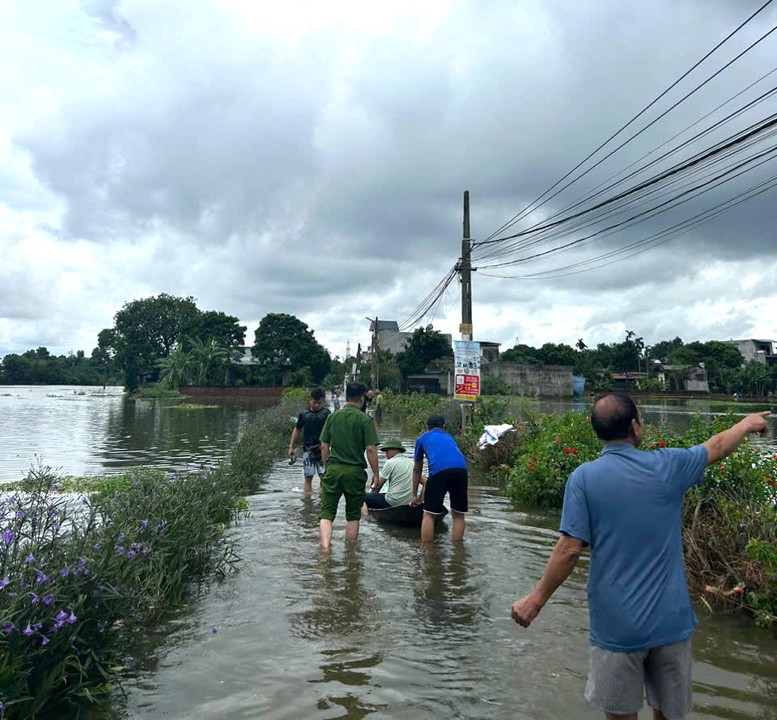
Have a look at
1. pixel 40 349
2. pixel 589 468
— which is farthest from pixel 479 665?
pixel 40 349

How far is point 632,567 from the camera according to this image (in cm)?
265

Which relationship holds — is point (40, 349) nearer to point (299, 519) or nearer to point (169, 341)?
point (169, 341)

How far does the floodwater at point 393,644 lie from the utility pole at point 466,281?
26.4 feet

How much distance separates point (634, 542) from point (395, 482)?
5926 millimetres

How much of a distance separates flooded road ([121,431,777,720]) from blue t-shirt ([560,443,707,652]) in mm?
1424

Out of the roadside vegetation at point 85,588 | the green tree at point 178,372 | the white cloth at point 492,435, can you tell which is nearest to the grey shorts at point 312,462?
the white cloth at point 492,435

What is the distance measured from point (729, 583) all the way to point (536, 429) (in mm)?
6886

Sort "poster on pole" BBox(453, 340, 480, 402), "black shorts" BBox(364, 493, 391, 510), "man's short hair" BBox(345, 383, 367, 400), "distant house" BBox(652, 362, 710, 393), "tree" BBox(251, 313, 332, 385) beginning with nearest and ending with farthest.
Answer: "man's short hair" BBox(345, 383, 367, 400), "black shorts" BBox(364, 493, 391, 510), "poster on pole" BBox(453, 340, 480, 402), "tree" BBox(251, 313, 332, 385), "distant house" BBox(652, 362, 710, 393)

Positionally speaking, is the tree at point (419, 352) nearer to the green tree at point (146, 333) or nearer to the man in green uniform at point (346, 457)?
the green tree at point (146, 333)

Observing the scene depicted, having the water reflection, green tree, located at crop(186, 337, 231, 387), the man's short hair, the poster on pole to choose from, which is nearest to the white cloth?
the poster on pole

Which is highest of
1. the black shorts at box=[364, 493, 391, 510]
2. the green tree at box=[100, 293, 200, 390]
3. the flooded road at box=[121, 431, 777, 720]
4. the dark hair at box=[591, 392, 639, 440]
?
the green tree at box=[100, 293, 200, 390]

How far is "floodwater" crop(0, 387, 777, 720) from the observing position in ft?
12.3

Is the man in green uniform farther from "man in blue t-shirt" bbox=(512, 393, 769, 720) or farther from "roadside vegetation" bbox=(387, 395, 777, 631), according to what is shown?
"man in blue t-shirt" bbox=(512, 393, 769, 720)

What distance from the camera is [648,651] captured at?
2604 mm
